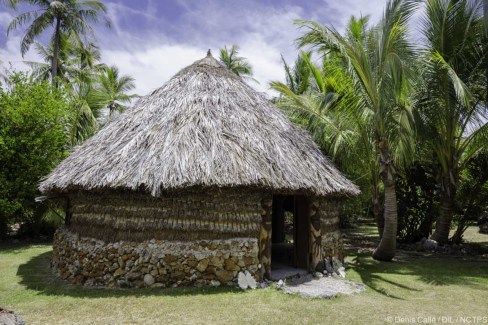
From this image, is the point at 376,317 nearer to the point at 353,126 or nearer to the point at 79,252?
the point at 79,252

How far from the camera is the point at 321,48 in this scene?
9273 millimetres

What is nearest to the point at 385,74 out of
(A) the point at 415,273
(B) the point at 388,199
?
(B) the point at 388,199

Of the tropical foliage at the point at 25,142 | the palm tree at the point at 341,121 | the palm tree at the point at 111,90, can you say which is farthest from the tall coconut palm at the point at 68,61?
the palm tree at the point at 341,121

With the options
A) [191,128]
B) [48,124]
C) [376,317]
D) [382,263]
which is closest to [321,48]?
[191,128]

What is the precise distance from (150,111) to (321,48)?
4.36 meters

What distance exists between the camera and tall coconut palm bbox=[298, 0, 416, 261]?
26.1 ft

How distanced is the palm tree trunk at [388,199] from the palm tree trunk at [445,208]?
2.83 m

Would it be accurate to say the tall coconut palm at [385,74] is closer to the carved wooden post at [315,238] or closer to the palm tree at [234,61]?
the carved wooden post at [315,238]

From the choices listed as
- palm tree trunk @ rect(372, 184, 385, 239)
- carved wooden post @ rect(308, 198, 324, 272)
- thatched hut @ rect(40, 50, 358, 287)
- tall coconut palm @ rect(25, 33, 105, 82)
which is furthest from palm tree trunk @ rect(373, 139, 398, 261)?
tall coconut palm @ rect(25, 33, 105, 82)

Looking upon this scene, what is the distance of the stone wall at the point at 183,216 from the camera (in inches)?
270

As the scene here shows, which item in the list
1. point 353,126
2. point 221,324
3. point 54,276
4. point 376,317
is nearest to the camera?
point 221,324

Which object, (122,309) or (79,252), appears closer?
(122,309)

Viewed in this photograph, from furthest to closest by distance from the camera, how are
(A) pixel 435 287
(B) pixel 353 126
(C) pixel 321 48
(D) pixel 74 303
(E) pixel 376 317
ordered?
1. (B) pixel 353 126
2. (C) pixel 321 48
3. (A) pixel 435 287
4. (D) pixel 74 303
5. (E) pixel 376 317

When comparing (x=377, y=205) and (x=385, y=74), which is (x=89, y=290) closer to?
(x=385, y=74)
